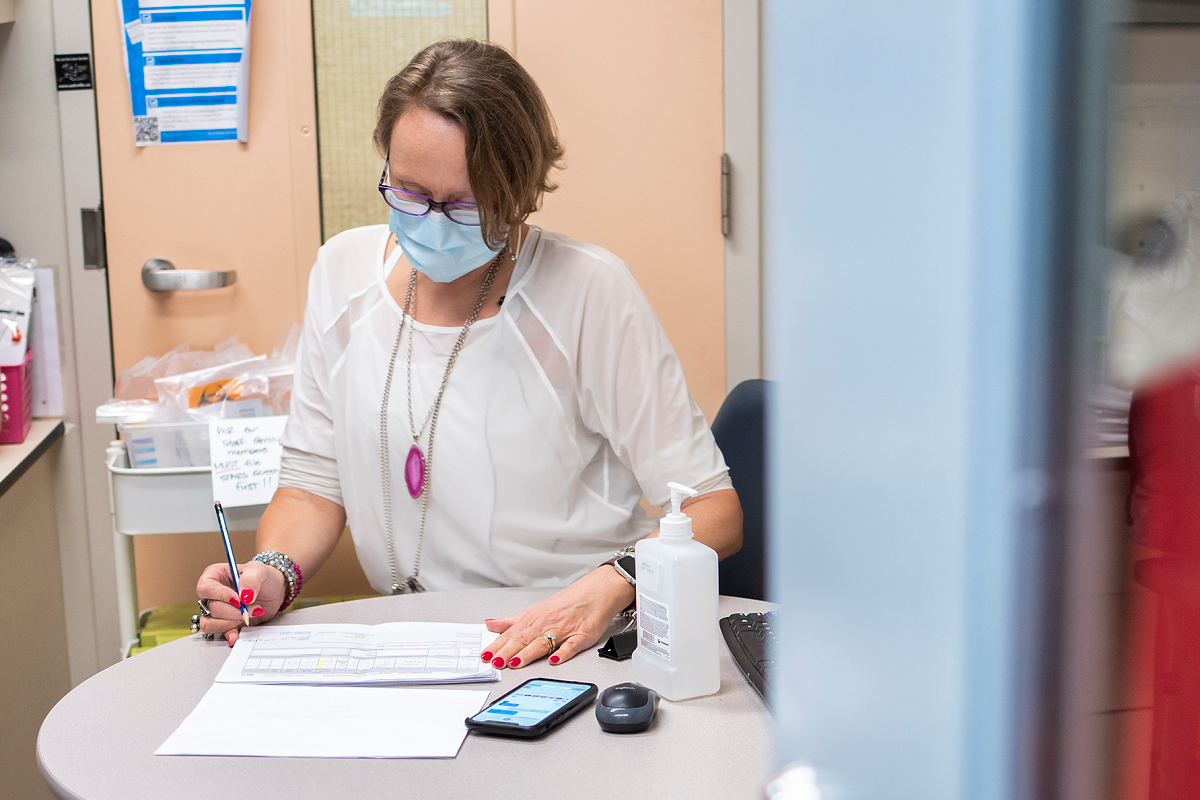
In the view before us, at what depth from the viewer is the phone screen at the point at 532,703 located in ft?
2.89

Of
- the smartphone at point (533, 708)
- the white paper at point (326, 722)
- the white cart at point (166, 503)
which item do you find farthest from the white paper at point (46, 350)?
the smartphone at point (533, 708)

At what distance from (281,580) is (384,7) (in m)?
1.46

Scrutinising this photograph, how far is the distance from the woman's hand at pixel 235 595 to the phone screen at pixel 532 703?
38cm

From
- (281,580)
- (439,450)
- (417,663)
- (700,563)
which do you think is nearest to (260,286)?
(439,450)

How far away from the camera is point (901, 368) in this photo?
252 mm

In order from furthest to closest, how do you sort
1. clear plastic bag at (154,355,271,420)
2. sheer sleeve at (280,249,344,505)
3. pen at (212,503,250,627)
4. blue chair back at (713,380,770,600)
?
clear plastic bag at (154,355,271,420) → blue chair back at (713,380,770,600) → sheer sleeve at (280,249,344,505) → pen at (212,503,250,627)

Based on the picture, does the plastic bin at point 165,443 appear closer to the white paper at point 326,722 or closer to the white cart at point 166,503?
the white cart at point 166,503

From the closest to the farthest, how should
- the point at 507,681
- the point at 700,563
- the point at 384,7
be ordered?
the point at 700,563 < the point at 507,681 < the point at 384,7

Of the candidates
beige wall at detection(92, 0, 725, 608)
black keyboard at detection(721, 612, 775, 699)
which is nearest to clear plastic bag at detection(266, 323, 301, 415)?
beige wall at detection(92, 0, 725, 608)

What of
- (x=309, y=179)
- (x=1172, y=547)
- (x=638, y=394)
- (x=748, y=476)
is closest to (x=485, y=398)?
(x=638, y=394)

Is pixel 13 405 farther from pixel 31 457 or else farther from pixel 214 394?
pixel 214 394

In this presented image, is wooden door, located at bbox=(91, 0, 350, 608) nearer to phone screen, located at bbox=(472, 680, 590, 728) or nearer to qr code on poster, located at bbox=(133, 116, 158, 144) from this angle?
qr code on poster, located at bbox=(133, 116, 158, 144)

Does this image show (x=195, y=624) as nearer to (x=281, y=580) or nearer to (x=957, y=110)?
(x=281, y=580)

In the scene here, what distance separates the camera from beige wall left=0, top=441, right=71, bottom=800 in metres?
1.88
